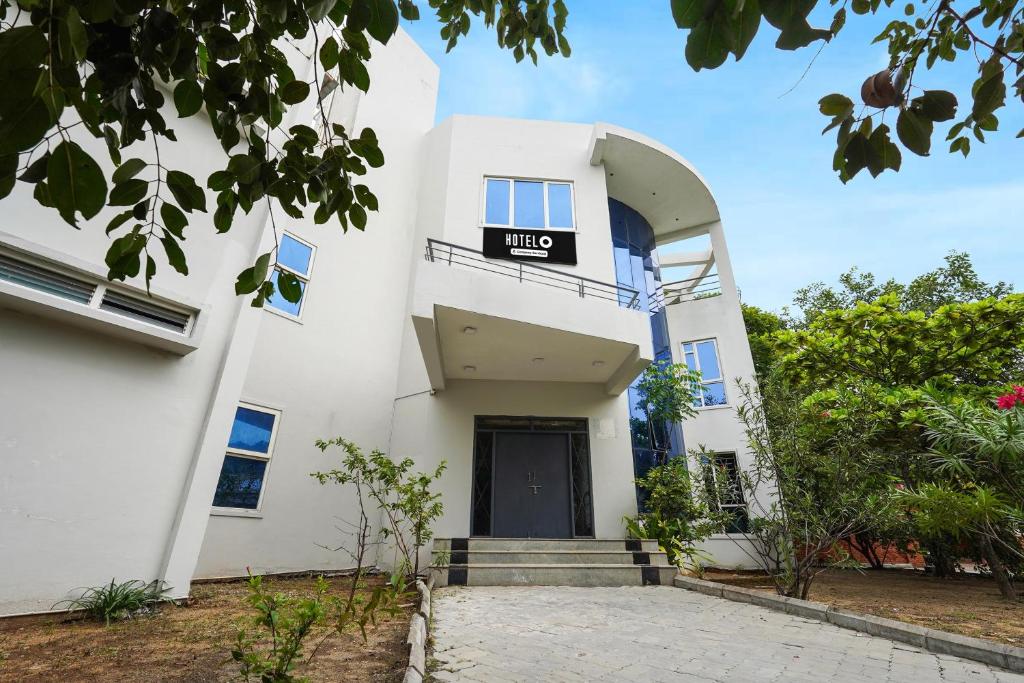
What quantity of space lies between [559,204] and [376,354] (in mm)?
4530

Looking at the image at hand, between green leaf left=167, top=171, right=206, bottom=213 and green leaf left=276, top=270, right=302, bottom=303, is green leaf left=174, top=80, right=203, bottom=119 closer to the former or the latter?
green leaf left=167, top=171, right=206, bottom=213

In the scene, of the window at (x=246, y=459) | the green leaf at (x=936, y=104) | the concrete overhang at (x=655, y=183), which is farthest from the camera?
the concrete overhang at (x=655, y=183)

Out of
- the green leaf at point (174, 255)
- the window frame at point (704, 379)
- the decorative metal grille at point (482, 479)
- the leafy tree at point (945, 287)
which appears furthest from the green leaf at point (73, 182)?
the leafy tree at point (945, 287)

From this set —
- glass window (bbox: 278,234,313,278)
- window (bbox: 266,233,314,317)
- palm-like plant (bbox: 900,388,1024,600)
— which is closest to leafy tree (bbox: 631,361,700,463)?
palm-like plant (bbox: 900,388,1024,600)

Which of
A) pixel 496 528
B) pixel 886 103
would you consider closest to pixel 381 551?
pixel 496 528

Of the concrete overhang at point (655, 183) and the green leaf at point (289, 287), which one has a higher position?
the concrete overhang at point (655, 183)

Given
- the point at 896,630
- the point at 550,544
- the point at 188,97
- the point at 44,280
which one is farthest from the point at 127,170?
the point at 550,544

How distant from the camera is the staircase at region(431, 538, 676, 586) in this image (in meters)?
6.21

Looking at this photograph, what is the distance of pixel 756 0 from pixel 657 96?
2.91 meters

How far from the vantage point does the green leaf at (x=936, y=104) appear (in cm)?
109

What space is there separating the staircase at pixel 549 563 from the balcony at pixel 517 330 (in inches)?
98.0

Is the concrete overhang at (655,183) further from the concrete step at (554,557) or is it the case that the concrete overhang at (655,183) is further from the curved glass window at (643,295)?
the concrete step at (554,557)

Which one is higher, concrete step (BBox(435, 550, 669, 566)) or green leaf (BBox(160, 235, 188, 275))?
green leaf (BBox(160, 235, 188, 275))

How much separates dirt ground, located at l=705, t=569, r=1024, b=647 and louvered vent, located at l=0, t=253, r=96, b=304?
8.01 metres
